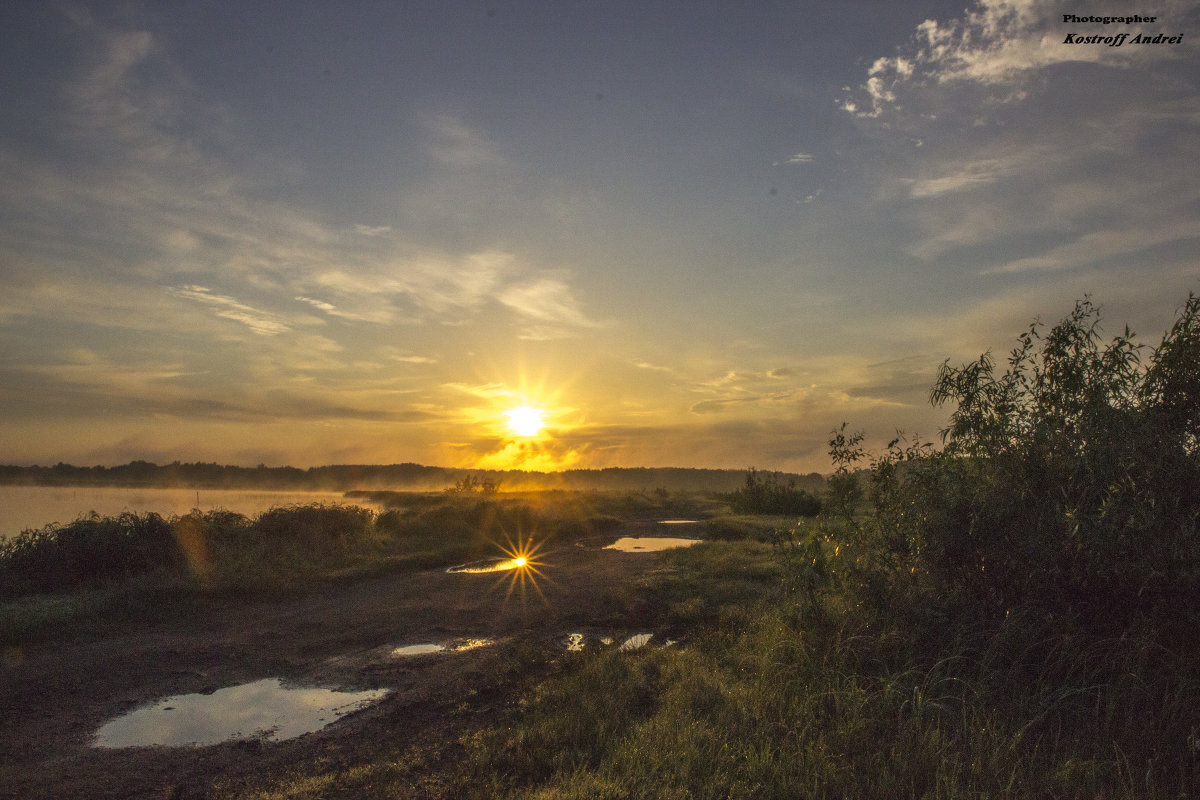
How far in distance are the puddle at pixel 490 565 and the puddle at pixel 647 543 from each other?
3839 millimetres

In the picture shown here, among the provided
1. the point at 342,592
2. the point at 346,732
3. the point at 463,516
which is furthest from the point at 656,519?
the point at 346,732

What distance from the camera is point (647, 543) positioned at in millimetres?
25156

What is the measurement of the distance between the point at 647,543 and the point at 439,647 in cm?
1585

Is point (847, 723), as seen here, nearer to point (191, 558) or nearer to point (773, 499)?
point (191, 558)

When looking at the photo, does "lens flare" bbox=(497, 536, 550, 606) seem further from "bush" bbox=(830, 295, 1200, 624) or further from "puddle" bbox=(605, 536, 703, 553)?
"bush" bbox=(830, 295, 1200, 624)

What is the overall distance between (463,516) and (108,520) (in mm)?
13084

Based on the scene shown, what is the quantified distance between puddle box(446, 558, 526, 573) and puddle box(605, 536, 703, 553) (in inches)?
151

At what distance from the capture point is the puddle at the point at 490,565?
18109 mm

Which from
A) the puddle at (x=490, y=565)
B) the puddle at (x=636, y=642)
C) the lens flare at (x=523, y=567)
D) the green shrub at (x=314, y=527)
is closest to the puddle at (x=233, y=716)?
the puddle at (x=636, y=642)

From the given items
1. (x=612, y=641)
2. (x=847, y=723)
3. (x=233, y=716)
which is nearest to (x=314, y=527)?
(x=612, y=641)

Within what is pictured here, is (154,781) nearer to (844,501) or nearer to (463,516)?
(844,501)

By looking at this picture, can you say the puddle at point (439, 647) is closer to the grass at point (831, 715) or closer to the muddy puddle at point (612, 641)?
the grass at point (831, 715)

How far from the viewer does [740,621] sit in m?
11.1

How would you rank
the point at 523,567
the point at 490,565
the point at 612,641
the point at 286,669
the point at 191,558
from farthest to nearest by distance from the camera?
the point at 490,565 → the point at 523,567 → the point at 191,558 → the point at 612,641 → the point at 286,669
